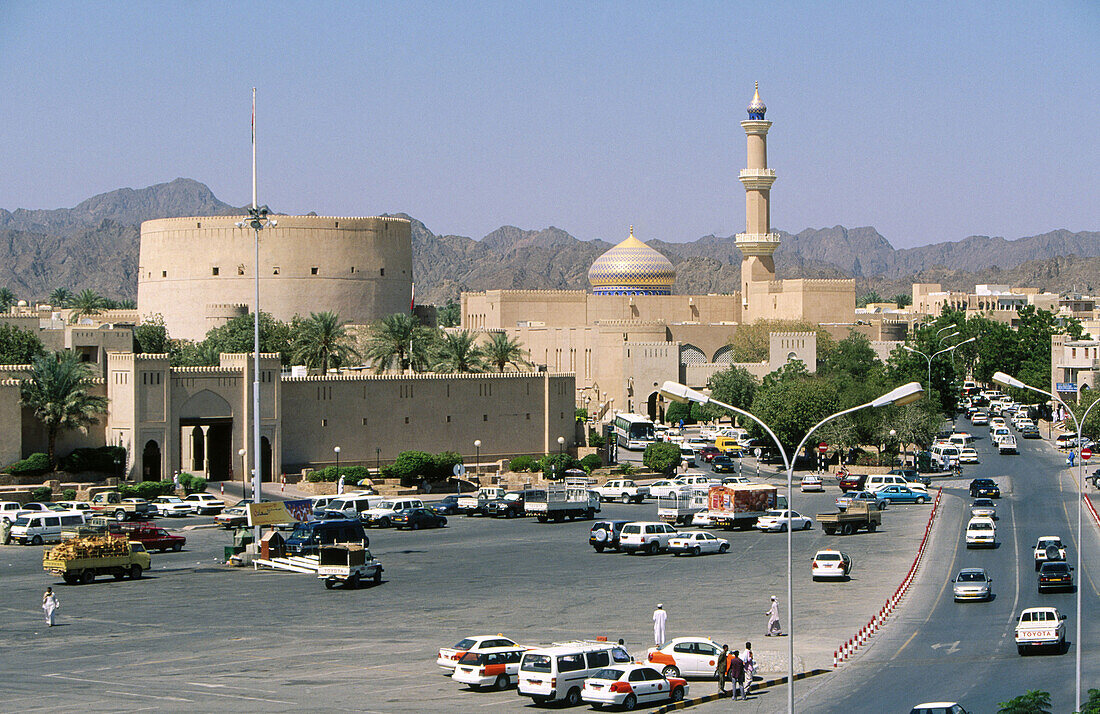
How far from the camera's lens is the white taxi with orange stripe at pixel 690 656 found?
23.8 metres

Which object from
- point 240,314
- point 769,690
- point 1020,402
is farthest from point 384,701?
point 1020,402

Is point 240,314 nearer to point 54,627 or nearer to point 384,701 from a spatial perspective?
point 54,627

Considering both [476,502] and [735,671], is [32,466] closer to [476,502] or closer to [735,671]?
[476,502]

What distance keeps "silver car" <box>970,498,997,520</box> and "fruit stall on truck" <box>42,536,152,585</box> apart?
2056 cm

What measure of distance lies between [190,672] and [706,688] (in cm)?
755

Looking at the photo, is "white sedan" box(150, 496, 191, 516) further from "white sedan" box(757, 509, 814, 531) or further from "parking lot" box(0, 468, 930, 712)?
Result: "white sedan" box(757, 509, 814, 531)

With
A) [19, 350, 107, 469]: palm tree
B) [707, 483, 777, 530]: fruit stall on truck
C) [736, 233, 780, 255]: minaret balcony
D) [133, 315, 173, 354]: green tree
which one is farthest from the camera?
[736, 233, 780, 255]: minaret balcony

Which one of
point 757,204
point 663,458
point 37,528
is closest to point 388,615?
point 37,528

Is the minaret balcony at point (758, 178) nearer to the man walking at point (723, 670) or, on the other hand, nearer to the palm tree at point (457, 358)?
the palm tree at point (457, 358)

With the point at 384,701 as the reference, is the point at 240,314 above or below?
above

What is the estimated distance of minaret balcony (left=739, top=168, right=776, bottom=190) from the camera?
9569 centimetres

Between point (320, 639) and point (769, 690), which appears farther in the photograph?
point (320, 639)

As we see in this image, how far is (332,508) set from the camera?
1768 inches

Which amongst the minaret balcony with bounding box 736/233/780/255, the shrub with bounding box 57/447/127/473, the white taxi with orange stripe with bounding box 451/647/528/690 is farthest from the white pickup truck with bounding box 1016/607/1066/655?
the minaret balcony with bounding box 736/233/780/255
